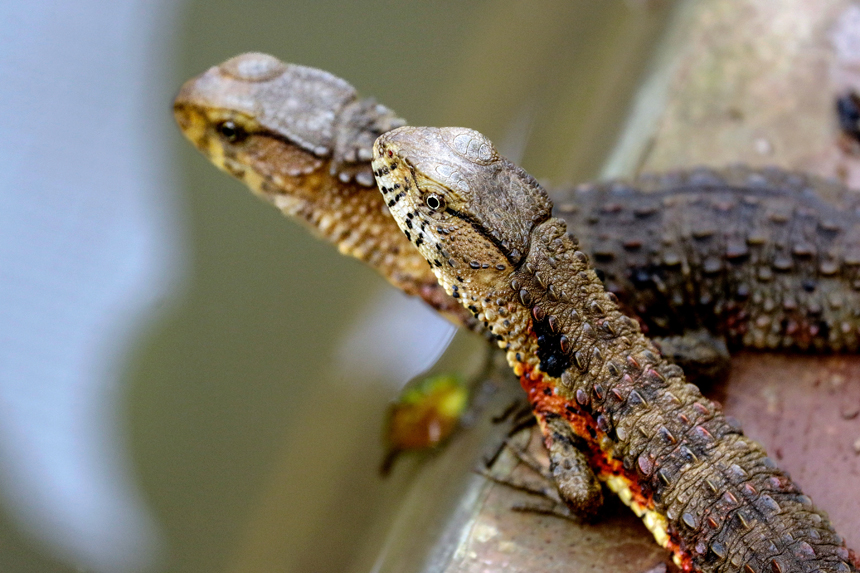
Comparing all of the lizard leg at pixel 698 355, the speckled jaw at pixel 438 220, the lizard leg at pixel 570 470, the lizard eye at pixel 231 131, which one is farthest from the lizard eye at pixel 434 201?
the lizard leg at pixel 698 355

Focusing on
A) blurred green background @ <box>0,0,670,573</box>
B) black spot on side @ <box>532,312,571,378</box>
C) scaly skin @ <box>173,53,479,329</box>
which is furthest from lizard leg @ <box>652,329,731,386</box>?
blurred green background @ <box>0,0,670,573</box>

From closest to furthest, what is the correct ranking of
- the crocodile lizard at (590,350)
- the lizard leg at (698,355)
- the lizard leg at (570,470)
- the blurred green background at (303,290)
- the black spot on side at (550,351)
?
1. the crocodile lizard at (590,350)
2. the black spot on side at (550,351)
3. the lizard leg at (570,470)
4. the lizard leg at (698,355)
5. the blurred green background at (303,290)

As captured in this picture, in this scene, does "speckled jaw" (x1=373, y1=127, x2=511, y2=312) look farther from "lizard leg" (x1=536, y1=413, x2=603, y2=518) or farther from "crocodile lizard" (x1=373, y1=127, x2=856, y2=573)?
"lizard leg" (x1=536, y1=413, x2=603, y2=518)

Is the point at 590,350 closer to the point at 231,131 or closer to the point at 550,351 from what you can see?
the point at 550,351

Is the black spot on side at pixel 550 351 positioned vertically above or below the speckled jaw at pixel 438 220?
below

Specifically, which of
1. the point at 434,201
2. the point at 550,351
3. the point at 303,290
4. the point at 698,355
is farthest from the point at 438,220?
the point at 303,290

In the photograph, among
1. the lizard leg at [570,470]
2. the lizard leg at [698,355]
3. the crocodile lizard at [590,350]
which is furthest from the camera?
the lizard leg at [698,355]

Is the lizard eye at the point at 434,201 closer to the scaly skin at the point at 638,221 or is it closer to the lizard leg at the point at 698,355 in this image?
the scaly skin at the point at 638,221
